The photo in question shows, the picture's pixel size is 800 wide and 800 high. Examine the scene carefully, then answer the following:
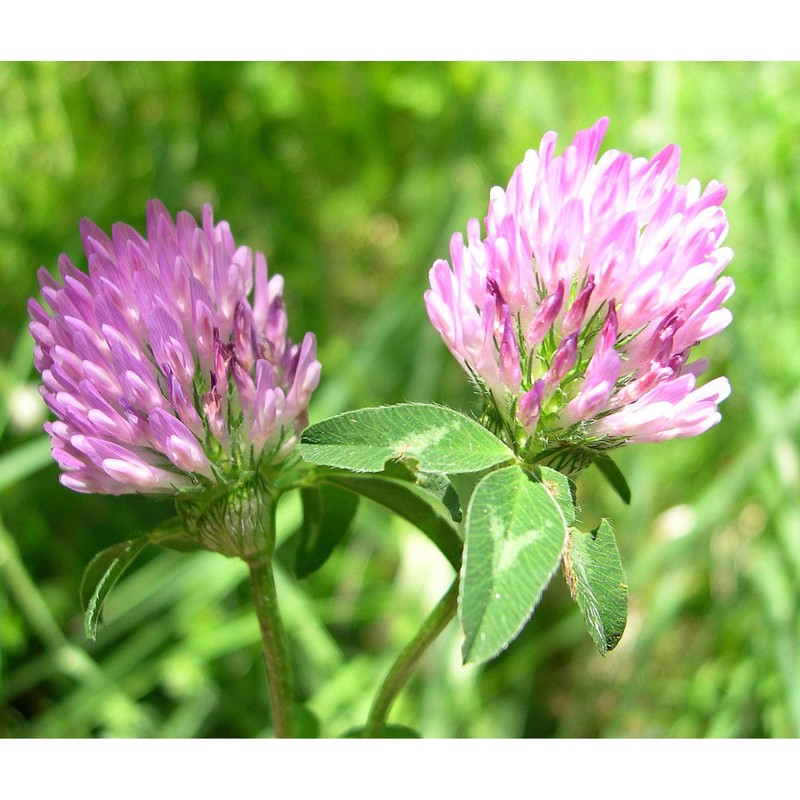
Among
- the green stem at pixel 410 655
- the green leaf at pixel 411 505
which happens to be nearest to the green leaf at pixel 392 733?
the green stem at pixel 410 655

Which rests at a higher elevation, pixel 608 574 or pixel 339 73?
pixel 339 73

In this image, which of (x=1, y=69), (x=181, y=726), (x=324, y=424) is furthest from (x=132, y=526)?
(x=324, y=424)

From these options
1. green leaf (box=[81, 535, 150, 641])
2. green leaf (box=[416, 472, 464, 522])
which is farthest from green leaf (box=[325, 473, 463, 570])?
green leaf (box=[81, 535, 150, 641])

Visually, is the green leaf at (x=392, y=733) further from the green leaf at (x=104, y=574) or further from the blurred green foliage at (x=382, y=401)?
the blurred green foliage at (x=382, y=401)

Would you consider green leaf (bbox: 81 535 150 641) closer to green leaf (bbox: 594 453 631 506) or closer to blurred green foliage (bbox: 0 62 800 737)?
green leaf (bbox: 594 453 631 506)

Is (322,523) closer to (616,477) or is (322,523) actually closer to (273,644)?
(273,644)

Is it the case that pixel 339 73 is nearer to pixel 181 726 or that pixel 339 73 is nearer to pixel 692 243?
pixel 181 726
